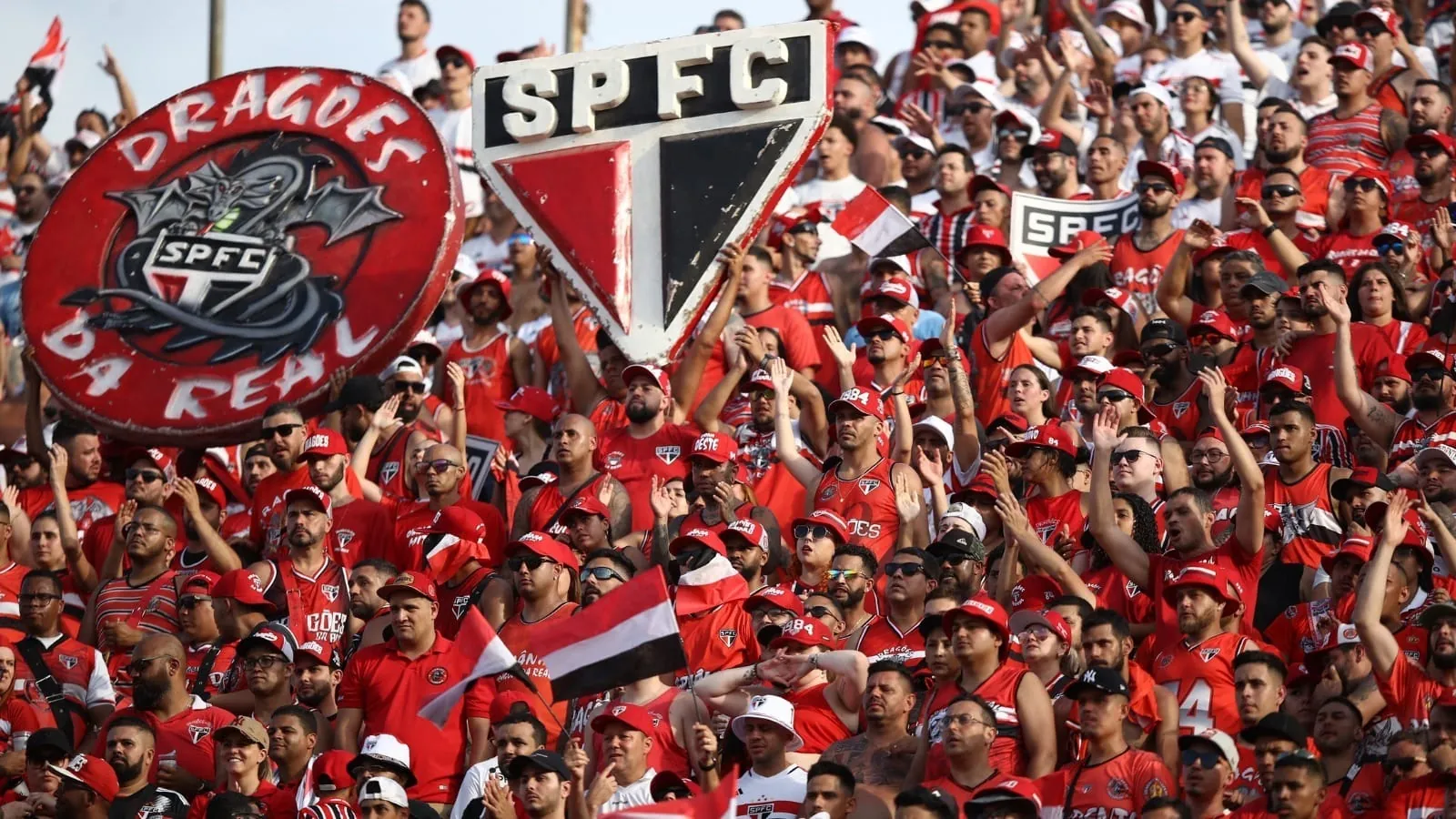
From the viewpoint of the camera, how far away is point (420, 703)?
1261 centimetres

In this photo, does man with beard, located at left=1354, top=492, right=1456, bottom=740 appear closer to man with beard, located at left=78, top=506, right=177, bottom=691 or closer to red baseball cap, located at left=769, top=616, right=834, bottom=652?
red baseball cap, located at left=769, top=616, right=834, bottom=652

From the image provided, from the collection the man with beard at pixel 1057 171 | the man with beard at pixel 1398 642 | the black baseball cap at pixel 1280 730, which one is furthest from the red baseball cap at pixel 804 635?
the man with beard at pixel 1057 171

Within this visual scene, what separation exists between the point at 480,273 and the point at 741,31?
3595mm

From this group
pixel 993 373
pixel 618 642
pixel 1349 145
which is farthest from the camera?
pixel 1349 145

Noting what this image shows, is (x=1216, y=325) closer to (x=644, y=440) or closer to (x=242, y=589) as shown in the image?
(x=644, y=440)

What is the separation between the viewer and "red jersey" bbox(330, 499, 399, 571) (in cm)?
1435

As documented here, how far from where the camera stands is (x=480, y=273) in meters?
17.4

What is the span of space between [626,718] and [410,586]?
61.2 inches

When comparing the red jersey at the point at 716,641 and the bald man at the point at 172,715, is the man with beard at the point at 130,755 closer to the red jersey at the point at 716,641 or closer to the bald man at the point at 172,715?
the bald man at the point at 172,715

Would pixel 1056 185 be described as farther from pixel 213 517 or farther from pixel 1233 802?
pixel 1233 802

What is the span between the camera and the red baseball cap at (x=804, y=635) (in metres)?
Answer: 12.1

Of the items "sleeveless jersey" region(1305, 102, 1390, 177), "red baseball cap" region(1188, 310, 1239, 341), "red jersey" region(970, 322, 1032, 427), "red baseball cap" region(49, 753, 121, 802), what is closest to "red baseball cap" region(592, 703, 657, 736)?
"red baseball cap" region(49, 753, 121, 802)

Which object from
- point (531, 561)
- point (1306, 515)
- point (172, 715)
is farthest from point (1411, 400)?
point (172, 715)

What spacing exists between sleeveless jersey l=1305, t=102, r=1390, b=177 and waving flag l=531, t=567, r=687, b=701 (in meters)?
6.96
